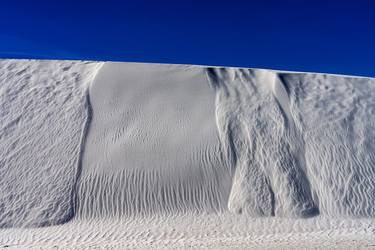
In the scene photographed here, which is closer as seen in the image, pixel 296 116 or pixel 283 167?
pixel 283 167

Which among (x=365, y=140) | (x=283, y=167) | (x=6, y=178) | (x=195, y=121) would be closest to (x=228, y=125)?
(x=195, y=121)

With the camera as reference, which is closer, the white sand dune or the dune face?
the white sand dune

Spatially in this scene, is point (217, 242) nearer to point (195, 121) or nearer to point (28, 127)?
point (195, 121)

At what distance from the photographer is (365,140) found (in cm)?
1554

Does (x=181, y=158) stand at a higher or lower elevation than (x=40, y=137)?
lower

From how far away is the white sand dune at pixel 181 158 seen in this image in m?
11.9

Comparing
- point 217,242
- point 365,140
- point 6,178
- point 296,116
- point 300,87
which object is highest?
point 300,87

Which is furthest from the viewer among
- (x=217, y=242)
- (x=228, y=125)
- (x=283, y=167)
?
(x=228, y=125)

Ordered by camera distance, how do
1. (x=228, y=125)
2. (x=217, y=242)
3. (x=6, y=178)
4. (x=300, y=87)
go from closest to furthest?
(x=217, y=242) < (x=6, y=178) < (x=228, y=125) < (x=300, y=87)

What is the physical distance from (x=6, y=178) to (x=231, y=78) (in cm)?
943

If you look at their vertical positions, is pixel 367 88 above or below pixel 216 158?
above

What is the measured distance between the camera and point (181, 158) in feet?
46.3

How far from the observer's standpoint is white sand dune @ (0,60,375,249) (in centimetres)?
1187

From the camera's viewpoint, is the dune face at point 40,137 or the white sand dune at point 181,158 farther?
the dune face at point 40,137
